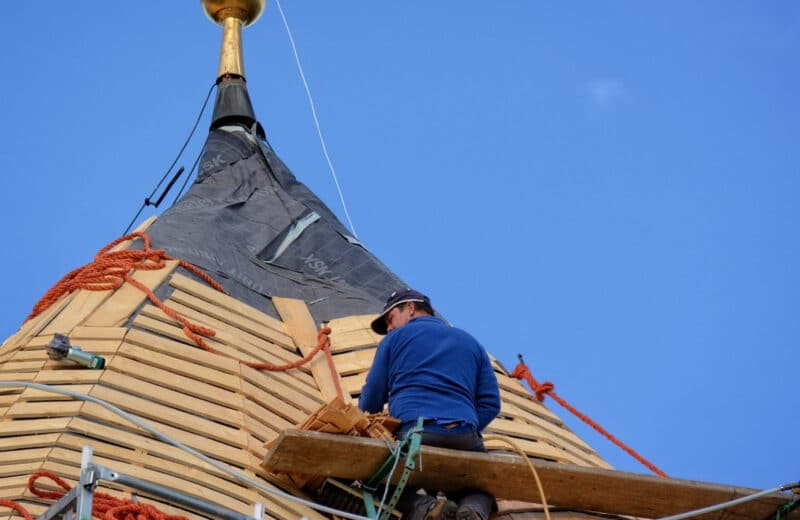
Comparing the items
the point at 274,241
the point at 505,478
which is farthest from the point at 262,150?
the point at 505,478

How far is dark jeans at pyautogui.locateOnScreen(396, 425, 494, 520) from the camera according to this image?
6195mm

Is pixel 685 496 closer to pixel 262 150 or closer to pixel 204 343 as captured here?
pixel 204 343

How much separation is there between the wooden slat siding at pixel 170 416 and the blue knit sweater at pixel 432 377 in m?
0.79

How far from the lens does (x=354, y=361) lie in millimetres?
8414

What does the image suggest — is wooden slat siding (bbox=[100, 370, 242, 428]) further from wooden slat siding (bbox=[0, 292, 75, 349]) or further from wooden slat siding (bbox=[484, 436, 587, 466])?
wooden slat siding (bbox=[484, 436, 587, 466])

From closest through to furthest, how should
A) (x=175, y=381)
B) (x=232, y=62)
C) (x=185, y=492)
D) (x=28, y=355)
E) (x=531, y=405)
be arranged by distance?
(x=185, y=492) → (x=175, y=381) → (x=28, y=355) → (x=531, y=405) → (x=232, y=62)

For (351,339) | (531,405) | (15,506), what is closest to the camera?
(15,506)

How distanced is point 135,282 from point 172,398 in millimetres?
1565

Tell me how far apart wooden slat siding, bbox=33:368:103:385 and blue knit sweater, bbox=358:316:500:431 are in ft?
4.43

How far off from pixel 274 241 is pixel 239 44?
3860mm

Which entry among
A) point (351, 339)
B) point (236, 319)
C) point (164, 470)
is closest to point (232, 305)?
point (236, 319)

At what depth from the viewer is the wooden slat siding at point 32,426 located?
19.9 ft

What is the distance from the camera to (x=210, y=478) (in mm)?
6078

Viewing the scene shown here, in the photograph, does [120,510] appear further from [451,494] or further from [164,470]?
[451,494]
